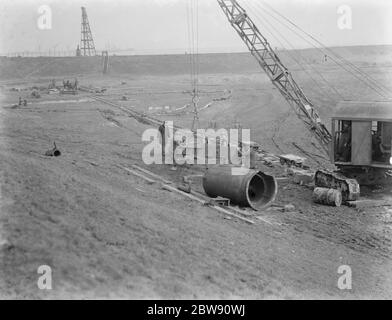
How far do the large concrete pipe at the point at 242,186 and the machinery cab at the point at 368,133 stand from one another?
400 cm

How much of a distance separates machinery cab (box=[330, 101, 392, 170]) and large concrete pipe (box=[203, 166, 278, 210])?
4.00m

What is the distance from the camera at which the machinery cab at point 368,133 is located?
17.2m

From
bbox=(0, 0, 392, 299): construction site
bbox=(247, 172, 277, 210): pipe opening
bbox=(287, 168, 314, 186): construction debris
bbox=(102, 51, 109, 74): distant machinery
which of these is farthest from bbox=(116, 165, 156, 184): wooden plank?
bbox=(102, 51, 109, 74): distant machinery

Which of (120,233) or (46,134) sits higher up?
(46,134)

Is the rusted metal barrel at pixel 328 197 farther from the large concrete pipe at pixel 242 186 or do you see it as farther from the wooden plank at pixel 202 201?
the wooden plank at pixel 202 201

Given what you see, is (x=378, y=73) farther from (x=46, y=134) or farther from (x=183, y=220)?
(x=183, y=220)

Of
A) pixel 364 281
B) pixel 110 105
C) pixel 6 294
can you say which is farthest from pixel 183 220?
pixel 110 105

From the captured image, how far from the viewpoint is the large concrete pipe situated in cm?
1443

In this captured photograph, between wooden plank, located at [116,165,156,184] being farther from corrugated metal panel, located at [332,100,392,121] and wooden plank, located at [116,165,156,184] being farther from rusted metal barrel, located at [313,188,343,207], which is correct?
corrugated metal panel, located at [332,100,392,121]

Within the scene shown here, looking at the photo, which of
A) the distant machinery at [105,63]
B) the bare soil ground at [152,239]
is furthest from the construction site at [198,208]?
the distant machinery at [105,63]

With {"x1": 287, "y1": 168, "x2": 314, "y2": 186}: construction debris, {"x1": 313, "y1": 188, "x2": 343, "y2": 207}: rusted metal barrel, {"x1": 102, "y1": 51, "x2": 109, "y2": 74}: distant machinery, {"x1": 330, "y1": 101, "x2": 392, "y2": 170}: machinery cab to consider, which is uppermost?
{"x1": 102, "y1": 51, "x2": 109, "y2": 74}: distant machinery

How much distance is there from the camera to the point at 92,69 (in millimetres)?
74500

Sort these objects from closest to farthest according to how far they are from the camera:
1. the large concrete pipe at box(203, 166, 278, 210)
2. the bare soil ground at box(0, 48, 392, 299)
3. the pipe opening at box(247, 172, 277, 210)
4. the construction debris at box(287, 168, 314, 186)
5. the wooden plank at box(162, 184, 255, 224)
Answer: the bare soil ground at box(0, 48, 392, 299)
the wooden plank at box(162, 184, 255, 224)
the large concrete pipe at box(203, 166, 278, 210)
the pipe opening at box(247, 172, 277, 210)
the construction debris at box(287, 168, 314, 186)
